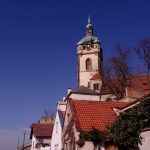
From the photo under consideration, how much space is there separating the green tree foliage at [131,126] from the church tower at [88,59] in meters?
58.3

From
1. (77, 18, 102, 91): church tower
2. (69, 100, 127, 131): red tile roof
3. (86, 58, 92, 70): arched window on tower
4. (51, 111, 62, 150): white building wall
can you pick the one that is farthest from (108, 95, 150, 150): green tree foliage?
(86, 58, 92, 70): arched window on tower

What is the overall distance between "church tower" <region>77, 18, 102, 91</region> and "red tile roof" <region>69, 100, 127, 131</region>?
52.6 meters

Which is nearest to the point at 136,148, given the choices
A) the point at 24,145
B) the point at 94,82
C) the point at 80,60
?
the point at 24,145

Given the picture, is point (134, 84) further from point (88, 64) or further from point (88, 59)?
point (88, 59)

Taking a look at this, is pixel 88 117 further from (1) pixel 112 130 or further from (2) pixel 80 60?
(2) pixel 80 60

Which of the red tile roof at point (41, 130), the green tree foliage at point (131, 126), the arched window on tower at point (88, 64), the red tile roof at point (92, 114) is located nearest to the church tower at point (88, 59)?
the arched window on tower at point (88, 64)

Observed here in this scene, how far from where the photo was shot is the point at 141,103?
2648 centimetres

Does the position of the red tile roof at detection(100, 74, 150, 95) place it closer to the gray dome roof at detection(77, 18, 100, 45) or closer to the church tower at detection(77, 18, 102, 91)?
the church tower at detection(77, 18, 102, 91)

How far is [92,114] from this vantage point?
100 ft

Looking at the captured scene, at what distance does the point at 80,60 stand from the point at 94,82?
14091 mm

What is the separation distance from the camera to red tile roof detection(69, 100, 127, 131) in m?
28.8

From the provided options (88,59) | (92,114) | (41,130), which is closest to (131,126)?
(92,114)

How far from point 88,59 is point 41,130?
45648mm

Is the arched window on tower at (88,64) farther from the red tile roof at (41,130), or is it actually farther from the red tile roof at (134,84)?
the red tile roof at (41,130)
